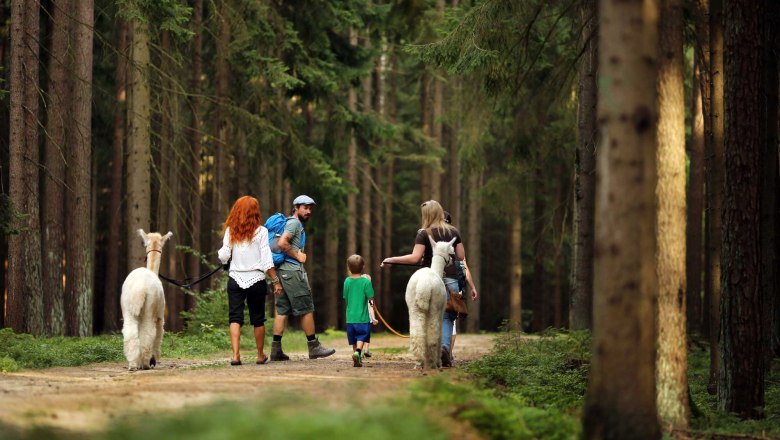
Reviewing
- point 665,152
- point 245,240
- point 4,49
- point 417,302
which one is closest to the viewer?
point 665,152

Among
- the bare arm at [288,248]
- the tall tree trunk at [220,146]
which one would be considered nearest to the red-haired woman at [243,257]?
the bare arm at [288,248]

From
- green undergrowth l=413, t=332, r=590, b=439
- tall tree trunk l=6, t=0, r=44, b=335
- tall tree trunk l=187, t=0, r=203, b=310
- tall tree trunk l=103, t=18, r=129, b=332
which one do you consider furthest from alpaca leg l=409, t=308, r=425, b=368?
tall tree trunk l=103, t=18, r=129, b=332

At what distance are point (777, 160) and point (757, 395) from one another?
6.29m

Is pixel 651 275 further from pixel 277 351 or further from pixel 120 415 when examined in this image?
pixel 277 351

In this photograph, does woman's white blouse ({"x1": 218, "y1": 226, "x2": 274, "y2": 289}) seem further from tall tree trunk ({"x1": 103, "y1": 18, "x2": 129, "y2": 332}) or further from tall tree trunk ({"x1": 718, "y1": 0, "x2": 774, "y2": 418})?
tall tree trunk ({"x1": 103, "y1": 18, "x2": 129, "y2": 332})

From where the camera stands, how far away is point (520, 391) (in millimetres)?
10727

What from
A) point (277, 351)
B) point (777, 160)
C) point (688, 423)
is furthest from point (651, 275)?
point (777, 160)

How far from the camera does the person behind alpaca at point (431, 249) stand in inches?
499

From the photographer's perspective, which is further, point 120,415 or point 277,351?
point 277,351

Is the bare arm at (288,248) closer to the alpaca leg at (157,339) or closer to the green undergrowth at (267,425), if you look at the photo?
the alpaca leg at (157,339)

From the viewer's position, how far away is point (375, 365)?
13430mm

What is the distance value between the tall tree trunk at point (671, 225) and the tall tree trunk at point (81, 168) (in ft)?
41.1

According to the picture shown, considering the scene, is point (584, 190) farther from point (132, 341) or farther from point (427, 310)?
point (132, 341)

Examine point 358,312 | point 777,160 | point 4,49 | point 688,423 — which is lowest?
point 688,423
